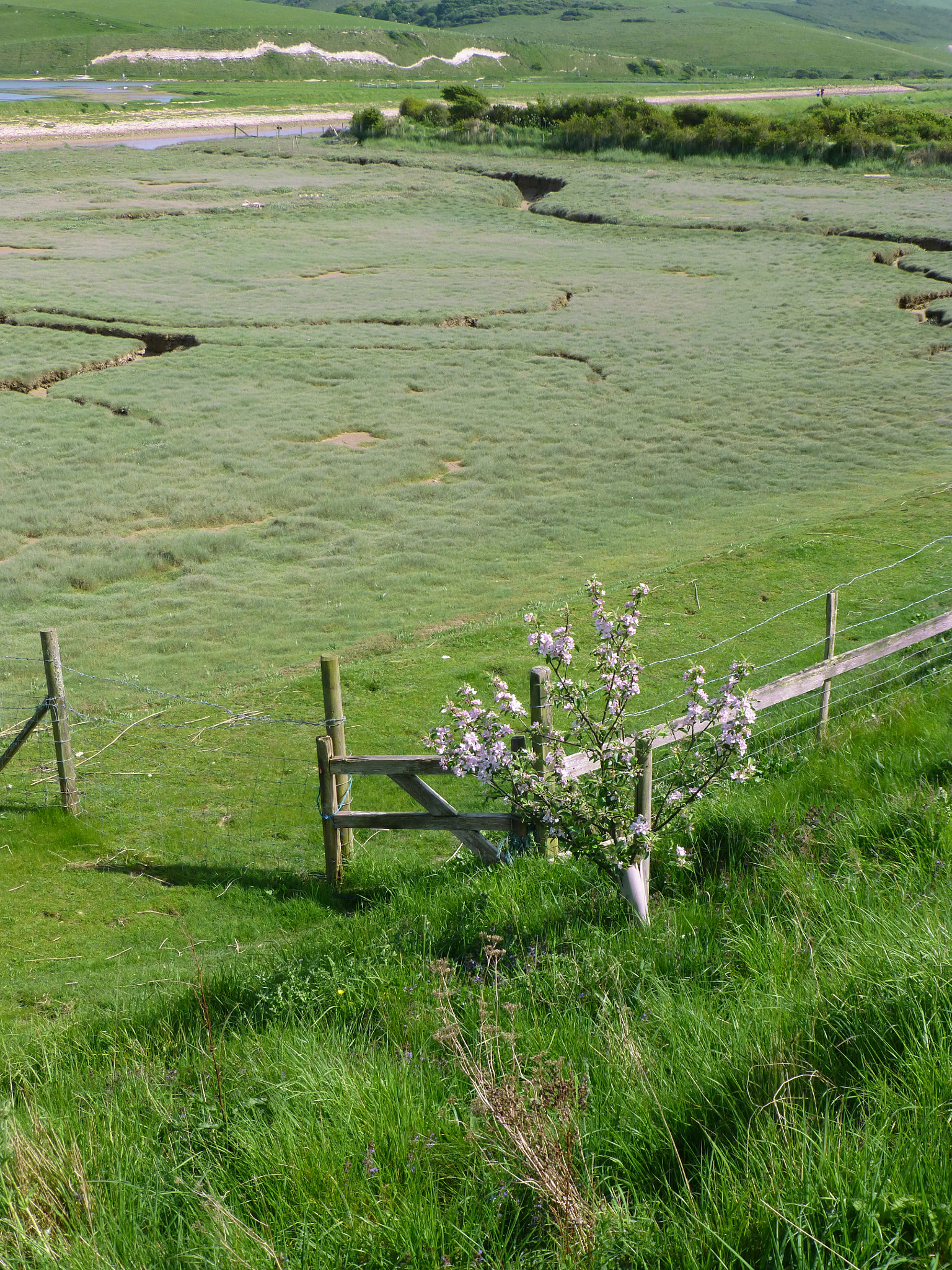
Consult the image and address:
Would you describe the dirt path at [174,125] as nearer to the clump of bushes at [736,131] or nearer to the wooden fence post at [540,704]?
the clump of bushes at [736,131]

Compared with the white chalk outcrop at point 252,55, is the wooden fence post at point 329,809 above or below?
below

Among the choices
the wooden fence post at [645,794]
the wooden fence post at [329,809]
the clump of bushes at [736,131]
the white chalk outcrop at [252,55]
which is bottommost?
the wooden fence post at [329,809]

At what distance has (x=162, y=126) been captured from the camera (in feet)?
330

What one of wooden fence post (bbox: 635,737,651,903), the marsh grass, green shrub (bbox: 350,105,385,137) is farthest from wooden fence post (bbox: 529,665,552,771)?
green shrub (bbox: 350,105,385,137)

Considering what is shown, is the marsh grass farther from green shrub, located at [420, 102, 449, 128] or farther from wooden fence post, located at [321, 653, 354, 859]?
green shrub, located at [420, 102, 449, 128]

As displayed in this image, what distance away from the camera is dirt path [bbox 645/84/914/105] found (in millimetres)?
118938

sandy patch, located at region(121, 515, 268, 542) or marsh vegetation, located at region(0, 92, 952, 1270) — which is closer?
marsh vegetation, located at region(0, 92, 952, 1270)

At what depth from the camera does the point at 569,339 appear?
33.4 m

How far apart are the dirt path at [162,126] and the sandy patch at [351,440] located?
235 ft

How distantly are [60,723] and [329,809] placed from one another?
2937 millimetres

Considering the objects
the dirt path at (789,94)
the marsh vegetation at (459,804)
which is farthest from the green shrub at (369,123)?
the marsh vegetation at (459,804)

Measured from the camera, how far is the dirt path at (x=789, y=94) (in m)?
119

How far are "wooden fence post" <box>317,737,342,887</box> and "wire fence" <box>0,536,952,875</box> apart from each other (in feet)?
1.22

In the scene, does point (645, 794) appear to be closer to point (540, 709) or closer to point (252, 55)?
point (540, 709)
